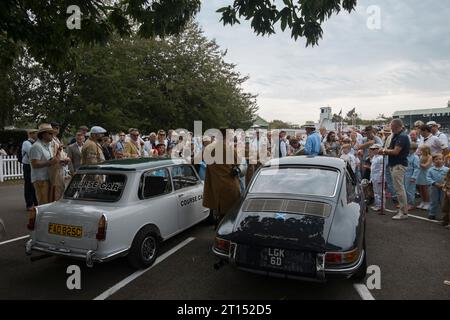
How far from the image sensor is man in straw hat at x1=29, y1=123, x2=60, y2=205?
6.30m

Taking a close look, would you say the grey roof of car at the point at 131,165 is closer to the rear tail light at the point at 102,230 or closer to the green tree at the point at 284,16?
the rear tail light at the point at 102,230

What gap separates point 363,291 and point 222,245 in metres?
1.76

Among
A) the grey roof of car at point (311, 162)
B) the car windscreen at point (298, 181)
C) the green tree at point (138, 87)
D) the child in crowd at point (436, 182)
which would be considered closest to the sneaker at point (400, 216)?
the child in crowd at point (436, 182)

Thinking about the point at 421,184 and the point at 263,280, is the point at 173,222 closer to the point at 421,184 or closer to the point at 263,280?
the point at 263,280

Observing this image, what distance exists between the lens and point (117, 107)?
2005 cm

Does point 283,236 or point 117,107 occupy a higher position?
point 117,107

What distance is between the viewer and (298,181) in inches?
180

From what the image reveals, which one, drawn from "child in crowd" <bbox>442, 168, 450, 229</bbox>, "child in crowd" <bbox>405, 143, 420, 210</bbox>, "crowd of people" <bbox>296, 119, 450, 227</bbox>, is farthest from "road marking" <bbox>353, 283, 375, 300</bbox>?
"child in crowd" <bbox>405, 143, 420, 210</bbox>

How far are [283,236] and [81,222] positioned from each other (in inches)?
99.7

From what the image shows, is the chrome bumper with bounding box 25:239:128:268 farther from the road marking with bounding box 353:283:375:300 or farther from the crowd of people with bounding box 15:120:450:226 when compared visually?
the road marking with bounding box 353:283:375:300

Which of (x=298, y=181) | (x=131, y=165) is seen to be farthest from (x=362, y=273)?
(x=131, y=165)

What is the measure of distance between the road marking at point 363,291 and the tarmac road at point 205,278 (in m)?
0.01

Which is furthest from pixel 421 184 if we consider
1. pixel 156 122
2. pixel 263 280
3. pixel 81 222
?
pixel 156 122
